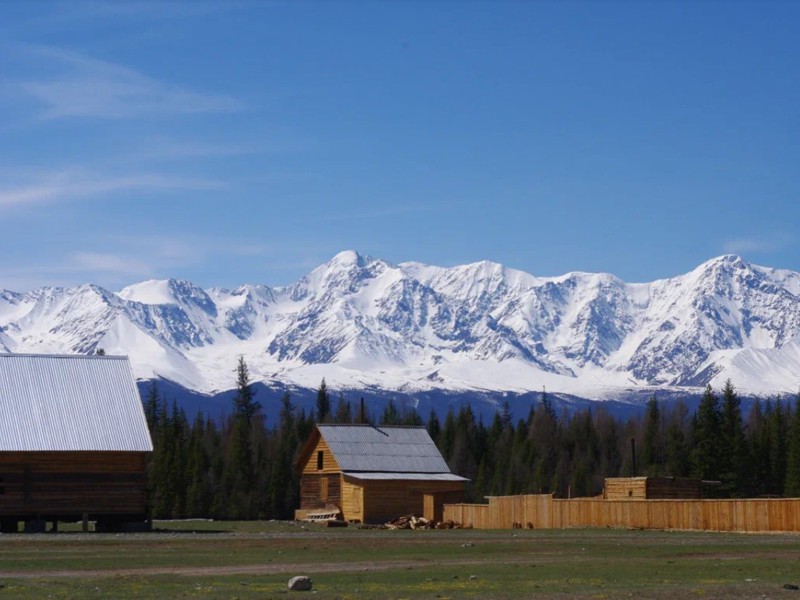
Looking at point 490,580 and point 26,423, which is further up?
point 26,423

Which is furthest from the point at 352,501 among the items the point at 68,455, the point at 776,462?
the point at 776,462

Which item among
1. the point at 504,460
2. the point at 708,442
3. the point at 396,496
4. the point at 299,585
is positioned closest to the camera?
the point at 299,585

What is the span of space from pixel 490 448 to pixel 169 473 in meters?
51.0

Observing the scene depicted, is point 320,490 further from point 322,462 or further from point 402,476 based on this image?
point 402,476

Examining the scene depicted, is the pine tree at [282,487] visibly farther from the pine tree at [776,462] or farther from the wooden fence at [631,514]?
the wooden fence at [631,514]

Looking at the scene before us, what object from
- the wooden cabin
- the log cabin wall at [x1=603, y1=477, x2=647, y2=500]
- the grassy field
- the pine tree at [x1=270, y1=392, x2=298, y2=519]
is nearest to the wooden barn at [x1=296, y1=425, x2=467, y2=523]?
the log cabin wall at [x1=603, y1=477, x2=647, y2=500]

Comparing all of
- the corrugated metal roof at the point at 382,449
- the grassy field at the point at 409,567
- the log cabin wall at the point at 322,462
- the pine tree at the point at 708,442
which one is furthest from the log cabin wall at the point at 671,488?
the pine tree at the point at 708,442

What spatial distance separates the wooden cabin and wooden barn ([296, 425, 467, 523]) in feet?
30.3

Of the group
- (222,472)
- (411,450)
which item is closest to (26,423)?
(411,450)

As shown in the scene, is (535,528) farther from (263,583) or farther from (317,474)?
(263,583)

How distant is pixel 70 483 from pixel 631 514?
81.3 ft

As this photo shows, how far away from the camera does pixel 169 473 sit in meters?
109

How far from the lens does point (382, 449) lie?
85.0 metres

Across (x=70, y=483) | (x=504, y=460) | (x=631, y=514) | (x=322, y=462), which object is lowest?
(x=631, y=514)
